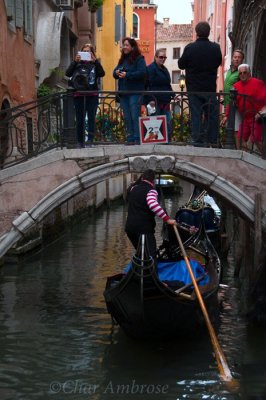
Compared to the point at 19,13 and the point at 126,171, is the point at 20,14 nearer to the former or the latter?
the point at 19,13

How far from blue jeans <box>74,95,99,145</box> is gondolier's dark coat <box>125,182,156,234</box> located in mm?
782

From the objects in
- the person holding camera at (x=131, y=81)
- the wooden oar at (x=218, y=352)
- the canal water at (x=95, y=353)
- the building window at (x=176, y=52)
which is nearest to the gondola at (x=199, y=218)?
the canal water at (x=95, y=353)

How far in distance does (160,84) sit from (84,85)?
669 millimetres

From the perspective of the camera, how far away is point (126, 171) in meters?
6.60

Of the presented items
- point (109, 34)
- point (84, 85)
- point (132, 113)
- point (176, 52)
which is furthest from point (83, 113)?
point (176, 52)

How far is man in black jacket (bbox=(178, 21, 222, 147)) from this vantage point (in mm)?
6344

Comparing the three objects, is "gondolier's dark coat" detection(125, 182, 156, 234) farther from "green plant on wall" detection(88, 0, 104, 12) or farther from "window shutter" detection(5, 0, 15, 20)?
"green plant on wall" detection(88, 0, 104, 12)

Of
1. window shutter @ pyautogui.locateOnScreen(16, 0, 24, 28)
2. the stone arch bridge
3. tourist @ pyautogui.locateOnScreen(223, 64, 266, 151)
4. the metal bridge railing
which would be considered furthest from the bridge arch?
window shutter @ pyautogui.locateOnScreen(16, 0, 24, 28)

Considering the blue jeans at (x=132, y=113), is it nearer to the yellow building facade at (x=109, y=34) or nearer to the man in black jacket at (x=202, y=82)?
the man in black jacket at (x=202, y=82)

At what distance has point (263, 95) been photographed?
680 centimetres

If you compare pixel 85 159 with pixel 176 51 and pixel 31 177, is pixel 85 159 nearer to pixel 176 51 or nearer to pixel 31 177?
pixel 31 177

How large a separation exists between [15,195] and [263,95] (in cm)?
229

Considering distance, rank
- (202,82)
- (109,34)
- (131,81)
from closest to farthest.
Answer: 1. (202,82)
2. (131,81)
3. (109,34)

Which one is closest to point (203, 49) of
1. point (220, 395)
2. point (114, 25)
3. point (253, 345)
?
point (253, 345)
